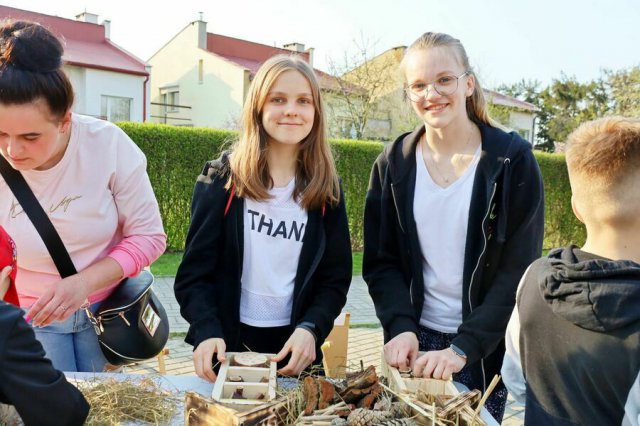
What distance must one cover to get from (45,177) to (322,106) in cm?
116

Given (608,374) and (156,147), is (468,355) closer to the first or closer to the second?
(608,374)

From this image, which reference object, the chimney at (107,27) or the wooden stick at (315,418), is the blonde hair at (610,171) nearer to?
the wooden stick at (315,418)

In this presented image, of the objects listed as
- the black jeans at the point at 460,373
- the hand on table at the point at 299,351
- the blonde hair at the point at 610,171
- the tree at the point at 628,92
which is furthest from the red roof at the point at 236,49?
the blonde hair at the point at 610,171

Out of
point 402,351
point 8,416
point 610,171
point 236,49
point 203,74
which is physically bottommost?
point 8,416

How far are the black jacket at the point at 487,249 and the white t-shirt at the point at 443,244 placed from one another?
36 millimetres

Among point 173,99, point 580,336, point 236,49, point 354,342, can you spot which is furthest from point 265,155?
point 173,99

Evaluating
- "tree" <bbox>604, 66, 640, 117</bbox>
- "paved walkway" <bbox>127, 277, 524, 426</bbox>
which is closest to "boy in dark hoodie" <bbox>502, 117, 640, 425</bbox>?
"paved walkway" <bbox>127, 277, 524, 426</bbox>

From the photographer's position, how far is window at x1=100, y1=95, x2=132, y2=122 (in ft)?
84.8

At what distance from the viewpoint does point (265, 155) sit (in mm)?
2475

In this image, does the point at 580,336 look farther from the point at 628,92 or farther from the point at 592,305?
the point at 628,92

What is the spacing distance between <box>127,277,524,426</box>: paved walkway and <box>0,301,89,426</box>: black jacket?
2304mm

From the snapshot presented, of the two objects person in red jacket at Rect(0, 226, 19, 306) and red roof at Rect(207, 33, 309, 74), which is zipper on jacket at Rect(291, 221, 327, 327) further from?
red roof at Rect(207, 33, 309, 74)

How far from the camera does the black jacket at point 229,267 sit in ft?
7.59

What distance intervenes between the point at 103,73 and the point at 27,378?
2642 centimetres
